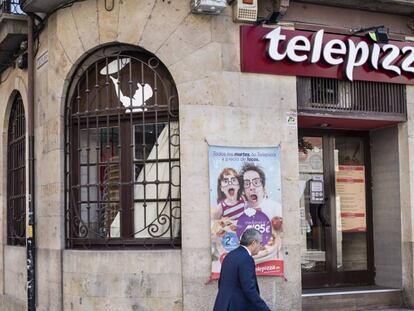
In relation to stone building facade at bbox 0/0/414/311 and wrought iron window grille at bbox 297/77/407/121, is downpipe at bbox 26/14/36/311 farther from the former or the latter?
wrought iron window grille at bbox 297/77/407/121

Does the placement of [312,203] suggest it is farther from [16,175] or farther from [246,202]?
[16,175]

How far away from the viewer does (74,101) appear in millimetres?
9898

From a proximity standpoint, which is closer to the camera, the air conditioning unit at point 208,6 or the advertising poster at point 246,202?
the air conditioning unit at point 208,6

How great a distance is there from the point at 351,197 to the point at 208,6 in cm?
422

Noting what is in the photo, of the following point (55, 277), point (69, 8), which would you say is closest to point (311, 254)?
point (55, 277)

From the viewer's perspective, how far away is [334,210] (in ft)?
35.9

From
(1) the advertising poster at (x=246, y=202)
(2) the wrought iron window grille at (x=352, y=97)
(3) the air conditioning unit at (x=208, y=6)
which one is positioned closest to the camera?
(3) the air conditioning unit at (x=208, y=6)

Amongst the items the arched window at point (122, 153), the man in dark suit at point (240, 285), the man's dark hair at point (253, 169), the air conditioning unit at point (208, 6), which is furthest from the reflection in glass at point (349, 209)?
the man in dark suit at point (240, 285)

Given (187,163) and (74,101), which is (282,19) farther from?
(74,101)

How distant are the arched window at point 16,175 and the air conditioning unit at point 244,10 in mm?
4921

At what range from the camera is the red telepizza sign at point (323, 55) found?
9.34 meters

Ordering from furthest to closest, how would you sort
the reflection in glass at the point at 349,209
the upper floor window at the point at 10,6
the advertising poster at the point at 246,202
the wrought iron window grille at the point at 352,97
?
the upper floor window at the point at 10,6
the reflection in glass at the point at 349,209
the wrought iron window grille at the point at 352,97
the advertising poster at the point at 246,202

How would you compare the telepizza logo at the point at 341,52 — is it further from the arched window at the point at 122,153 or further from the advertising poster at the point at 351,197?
the advertising poster at the point at 351,197

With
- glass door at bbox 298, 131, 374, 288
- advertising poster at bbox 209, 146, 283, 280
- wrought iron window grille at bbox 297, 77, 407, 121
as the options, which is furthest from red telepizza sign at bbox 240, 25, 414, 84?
glass door at bbox 298, 131, 374, 288
